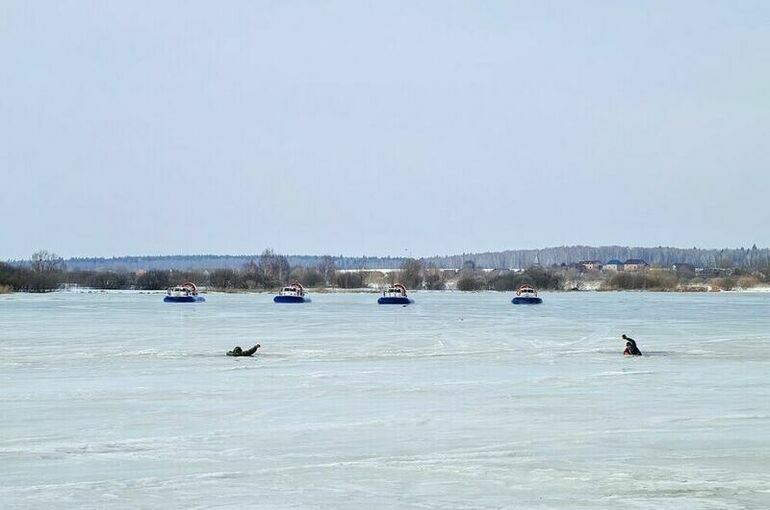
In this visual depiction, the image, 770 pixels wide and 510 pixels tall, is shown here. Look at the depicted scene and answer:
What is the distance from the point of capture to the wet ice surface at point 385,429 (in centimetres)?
755

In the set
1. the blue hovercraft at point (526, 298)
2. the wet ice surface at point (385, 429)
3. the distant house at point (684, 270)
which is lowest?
the wet ice surface at point (385, 429)

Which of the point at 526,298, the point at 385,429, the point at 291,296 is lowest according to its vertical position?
the point at 385,429

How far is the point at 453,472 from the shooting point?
8.22m

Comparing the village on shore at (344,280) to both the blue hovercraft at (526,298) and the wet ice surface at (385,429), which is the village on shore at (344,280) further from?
the wet ice surface at (385,429)

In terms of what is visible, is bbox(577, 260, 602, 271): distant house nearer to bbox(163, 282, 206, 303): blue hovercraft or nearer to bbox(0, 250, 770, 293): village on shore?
bbox(0, 250, 770, 293): village on shore

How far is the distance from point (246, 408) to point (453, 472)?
14.3ft

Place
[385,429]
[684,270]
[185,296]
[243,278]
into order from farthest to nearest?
[684,270] → [243,278] → [185,296] → [385,429]

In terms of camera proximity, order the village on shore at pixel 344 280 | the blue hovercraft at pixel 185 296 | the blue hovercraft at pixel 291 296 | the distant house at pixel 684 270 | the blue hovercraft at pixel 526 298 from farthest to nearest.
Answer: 1. the distant house at pixel 684 270
2. the village on shore at pixel 344 280
3. the blue hovercraft at pixel 185 296
4. the blue hovercraft at pixel 291 296
5. the blue hovercraft at pixel 526 298

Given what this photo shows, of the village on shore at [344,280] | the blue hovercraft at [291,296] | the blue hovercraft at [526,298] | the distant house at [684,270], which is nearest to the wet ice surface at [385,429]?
the blue hovercraft at [526,298]

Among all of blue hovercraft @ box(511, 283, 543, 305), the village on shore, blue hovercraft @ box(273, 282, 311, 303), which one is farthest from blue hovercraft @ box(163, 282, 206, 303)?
the village on shore

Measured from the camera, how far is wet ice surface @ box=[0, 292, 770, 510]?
297 inches

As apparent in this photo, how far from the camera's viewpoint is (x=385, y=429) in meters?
10.4

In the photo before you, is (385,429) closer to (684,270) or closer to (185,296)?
(185,296)

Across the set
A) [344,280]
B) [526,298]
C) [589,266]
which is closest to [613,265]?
[589,266]
